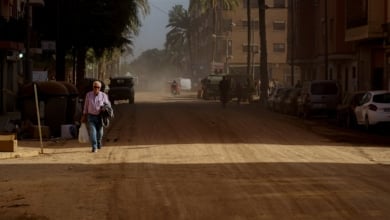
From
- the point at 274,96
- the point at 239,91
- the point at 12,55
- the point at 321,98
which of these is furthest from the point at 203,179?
the point at 239,91

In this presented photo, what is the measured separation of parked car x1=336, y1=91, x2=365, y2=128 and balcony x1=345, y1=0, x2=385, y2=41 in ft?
31.9

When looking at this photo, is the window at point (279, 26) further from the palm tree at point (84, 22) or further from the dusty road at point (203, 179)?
the dusty road at point (203, 179)

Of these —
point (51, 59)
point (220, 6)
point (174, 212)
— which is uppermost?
point (220, 6)

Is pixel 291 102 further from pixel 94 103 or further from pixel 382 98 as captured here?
pixel 94 103

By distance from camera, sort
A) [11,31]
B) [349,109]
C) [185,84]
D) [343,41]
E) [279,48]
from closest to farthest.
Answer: [349,109]
[11,31]
[343,41]
[279,48]
[185,84]

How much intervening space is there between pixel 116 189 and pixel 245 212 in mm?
3070

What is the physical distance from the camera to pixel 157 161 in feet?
58.3

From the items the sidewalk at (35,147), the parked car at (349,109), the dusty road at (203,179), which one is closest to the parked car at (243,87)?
the parked car at (349,109)

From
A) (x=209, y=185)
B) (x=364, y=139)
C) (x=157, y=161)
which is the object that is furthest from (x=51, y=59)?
(x=209, y=185)

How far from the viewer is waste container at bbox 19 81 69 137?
1003 inches

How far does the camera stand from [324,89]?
38156mm

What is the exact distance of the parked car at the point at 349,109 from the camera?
101ft

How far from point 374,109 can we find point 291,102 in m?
14.4

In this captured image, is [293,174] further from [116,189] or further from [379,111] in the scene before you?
[379,111]
